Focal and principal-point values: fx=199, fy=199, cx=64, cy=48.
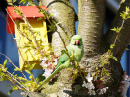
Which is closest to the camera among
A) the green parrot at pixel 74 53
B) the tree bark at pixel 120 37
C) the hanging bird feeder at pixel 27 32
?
the green parrot at pixel 74 53

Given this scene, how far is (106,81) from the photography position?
4.88 ft

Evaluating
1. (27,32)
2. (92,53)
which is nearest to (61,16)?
(27,32)

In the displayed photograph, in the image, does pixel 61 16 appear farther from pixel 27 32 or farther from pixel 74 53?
pixel 74 53

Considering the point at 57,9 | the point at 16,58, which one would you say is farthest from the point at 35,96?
the point at 16,58

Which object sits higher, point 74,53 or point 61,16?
point 61,16

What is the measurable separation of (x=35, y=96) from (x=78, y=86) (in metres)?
0.32

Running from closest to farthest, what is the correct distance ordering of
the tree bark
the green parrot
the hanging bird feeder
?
the green parrot → the tree bark → the hanging bird feeder

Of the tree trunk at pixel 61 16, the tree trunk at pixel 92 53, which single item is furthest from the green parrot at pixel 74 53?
the tree trunk at pixel 61 16

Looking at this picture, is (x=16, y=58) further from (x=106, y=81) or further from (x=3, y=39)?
(x=106, y=81)

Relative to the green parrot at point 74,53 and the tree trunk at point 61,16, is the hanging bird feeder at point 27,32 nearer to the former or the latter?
the tree trunk at point 61,16

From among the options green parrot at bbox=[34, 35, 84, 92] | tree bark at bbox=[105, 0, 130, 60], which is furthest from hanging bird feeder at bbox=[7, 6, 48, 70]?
tree bark at bbox=[105, 0, 130, 60]

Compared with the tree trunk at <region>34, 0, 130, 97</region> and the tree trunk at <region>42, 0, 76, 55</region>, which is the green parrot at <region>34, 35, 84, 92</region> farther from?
the tree trunk at <region>42, 0, 76, 55</region>

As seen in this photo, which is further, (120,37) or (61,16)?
(61,16)

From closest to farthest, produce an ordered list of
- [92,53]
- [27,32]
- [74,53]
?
1. [74,53]
2. [92,53]
3. [27,32]
